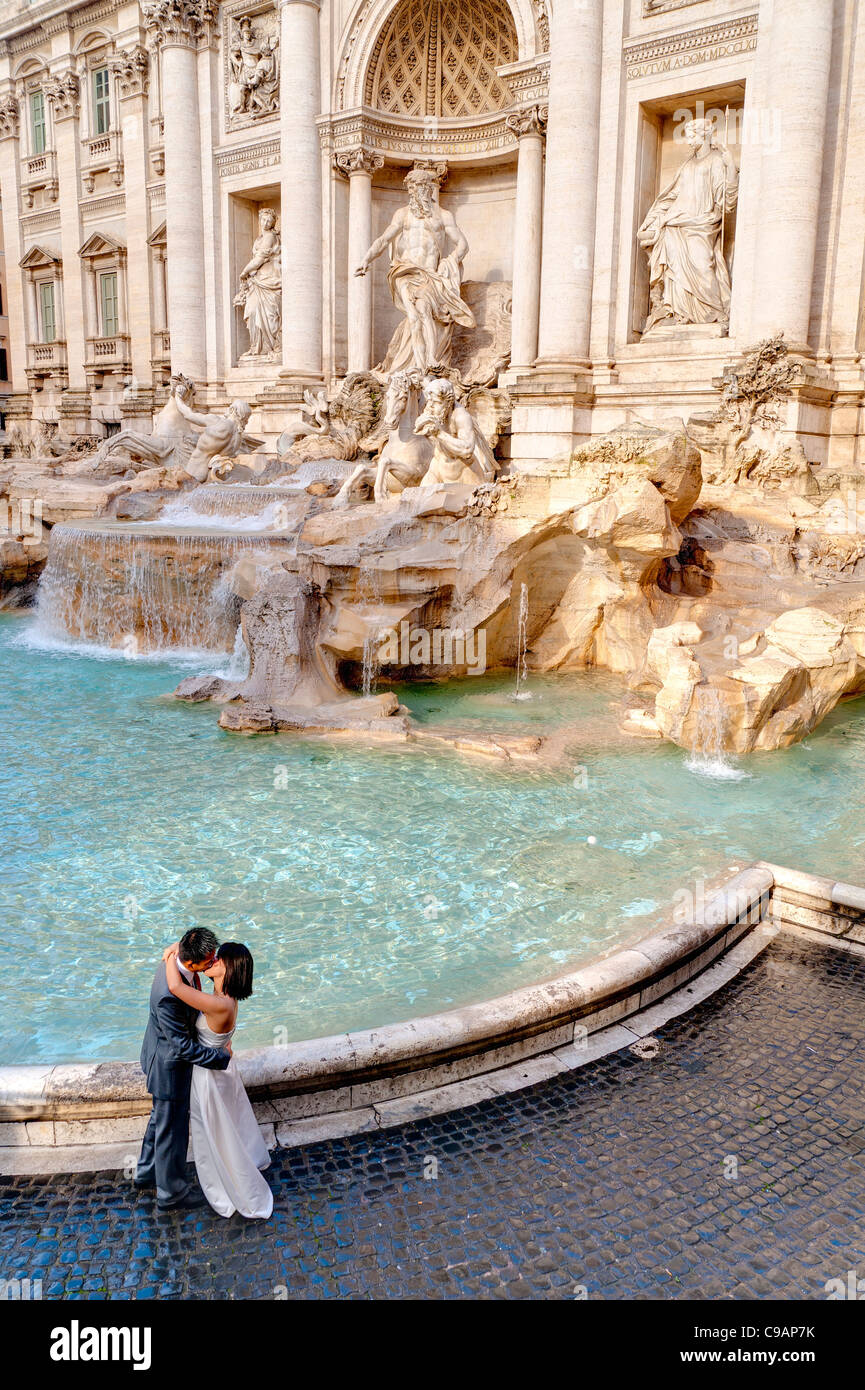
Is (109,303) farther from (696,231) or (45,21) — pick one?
(696,231)

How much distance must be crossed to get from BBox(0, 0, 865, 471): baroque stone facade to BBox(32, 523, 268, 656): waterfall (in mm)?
5541

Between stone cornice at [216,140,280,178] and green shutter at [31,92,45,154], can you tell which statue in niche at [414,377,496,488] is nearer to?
stone cornice at [216,140,280,178]

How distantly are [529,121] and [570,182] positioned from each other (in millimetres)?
1806

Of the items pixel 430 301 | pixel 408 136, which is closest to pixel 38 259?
pixel 408 136

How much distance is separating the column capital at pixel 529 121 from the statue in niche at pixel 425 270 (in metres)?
1.53

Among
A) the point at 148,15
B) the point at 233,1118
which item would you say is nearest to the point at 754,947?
the point at 233,1118

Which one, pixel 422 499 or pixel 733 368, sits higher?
pixel 733 368

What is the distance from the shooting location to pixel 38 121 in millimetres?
25672

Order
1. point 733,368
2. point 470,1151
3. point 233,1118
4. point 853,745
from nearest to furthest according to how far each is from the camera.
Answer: point 233,1118 → point 470,1151 → point 853,745 → point 733,368

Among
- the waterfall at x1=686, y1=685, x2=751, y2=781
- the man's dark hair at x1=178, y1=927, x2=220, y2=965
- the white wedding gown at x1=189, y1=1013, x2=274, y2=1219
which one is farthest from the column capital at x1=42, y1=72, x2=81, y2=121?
the white wedding gown at x1=189, y1=1013, x2=274, y2=1219

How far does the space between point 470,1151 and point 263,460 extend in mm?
13990

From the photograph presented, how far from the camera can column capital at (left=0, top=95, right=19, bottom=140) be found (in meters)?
25.8

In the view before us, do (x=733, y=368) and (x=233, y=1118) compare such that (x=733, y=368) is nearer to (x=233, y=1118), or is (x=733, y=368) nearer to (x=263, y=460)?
(x=263, y=460)

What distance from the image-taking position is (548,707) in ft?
29.6
